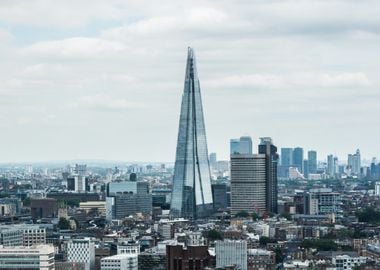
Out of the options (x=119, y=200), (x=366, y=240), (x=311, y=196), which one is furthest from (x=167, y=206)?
(x=366, y=240)

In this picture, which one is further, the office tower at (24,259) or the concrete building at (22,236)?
the concrete building at (22,236)

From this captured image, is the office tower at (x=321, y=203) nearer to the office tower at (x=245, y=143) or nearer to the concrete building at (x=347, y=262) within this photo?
the concrete building at (x=347, y=262)

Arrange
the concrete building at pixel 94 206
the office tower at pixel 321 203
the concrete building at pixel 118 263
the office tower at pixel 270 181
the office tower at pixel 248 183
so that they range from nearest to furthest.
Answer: the concrete building at pixel 118 263 → the office tower at pixel 248 183 → the office tower at pixel 321 203 → the office tower at pixel 270 181 → the concrete building at pixel 94 206

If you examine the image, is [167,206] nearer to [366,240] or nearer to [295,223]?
[295,223]

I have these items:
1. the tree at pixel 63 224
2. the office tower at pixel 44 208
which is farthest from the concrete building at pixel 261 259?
the office tower at pixel 44 208

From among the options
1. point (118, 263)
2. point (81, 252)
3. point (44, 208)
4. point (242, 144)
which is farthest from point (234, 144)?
point (118, 263)

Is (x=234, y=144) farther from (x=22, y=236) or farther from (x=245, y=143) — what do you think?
(x=22, y=236)

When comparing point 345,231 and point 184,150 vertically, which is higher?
point 184,150
